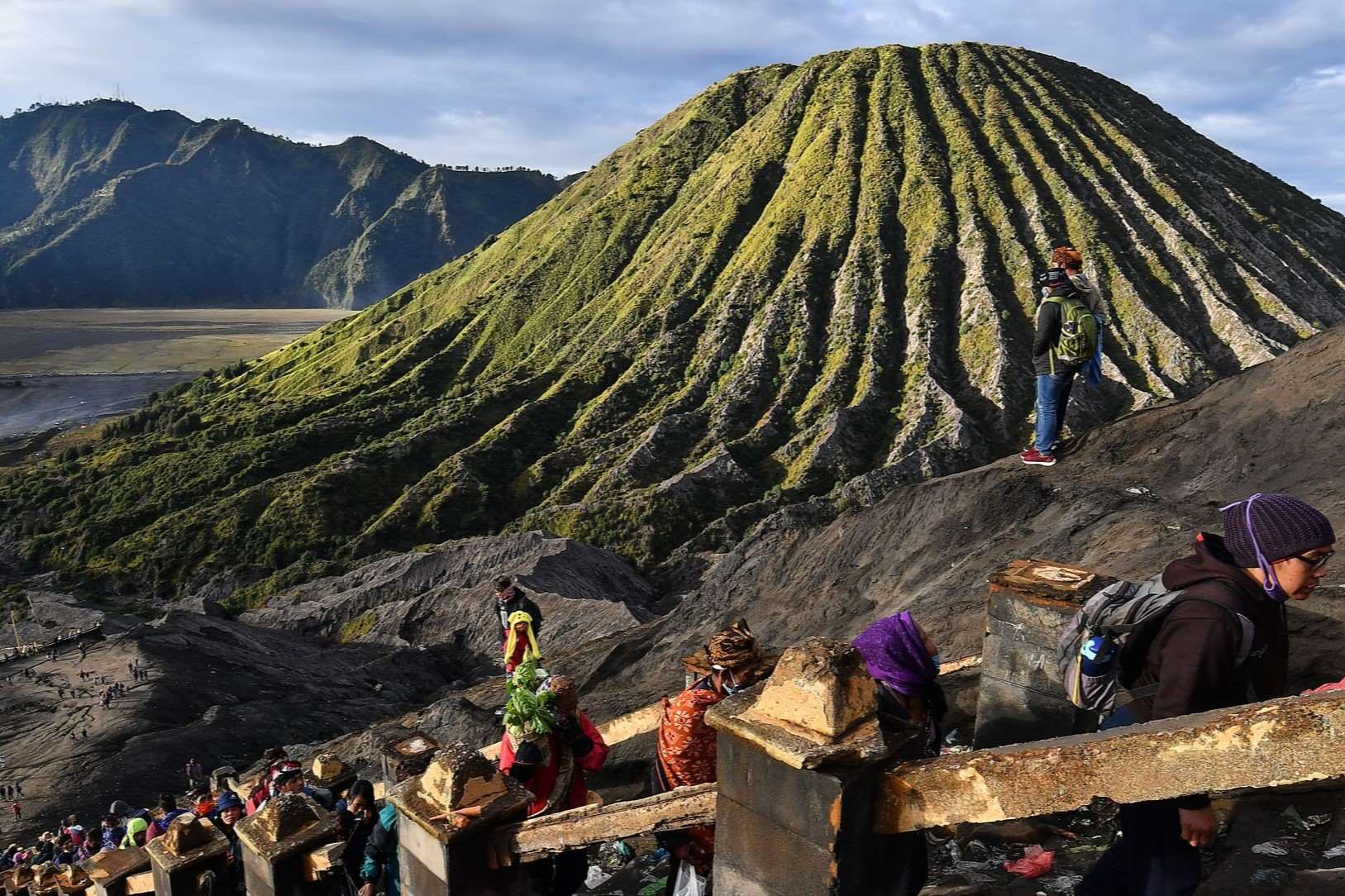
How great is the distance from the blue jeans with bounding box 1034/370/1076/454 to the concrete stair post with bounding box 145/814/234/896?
840 cm

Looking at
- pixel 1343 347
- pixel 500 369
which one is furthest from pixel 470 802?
pixel 500 369

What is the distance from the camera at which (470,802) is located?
13.7 feet

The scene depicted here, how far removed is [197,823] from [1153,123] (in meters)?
93.0

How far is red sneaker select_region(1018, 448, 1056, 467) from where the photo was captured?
38.2 ft

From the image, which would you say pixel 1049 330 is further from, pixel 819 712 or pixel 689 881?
pixel 819 712

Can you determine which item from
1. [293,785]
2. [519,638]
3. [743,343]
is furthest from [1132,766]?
[743,343]

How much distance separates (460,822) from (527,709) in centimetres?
75

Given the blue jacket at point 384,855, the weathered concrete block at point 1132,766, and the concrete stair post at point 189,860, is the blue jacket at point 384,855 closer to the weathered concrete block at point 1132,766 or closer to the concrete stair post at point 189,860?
the concrete stair post at point 189,860

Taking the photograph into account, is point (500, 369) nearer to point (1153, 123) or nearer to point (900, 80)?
point (900, 80)

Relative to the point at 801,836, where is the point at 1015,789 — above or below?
above

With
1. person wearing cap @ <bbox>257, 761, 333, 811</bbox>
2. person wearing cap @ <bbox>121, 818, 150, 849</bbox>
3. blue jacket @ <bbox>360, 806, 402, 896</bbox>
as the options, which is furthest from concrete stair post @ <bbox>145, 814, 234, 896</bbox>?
person wearing cap @ <bbox>121, 818, 150, 849</bbox>

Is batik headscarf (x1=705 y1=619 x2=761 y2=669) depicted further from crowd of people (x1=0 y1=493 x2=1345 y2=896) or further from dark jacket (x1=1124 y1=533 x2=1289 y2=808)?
dark jacket (x1=1124 y1=533 x2=1289 y2=808)

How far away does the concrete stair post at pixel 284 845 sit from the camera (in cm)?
519

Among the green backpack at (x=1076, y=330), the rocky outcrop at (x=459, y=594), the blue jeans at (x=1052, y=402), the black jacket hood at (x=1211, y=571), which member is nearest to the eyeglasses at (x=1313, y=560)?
the black jacket hood at (x=1211, y=571)
